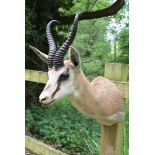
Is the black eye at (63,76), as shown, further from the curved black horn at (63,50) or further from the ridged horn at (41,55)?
the ridged horn at (41,55)

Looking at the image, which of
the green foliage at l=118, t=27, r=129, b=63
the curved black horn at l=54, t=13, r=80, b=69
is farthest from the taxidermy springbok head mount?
the green foliage at l=118, t=27, r=129, b=63

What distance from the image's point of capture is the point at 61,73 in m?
1.88

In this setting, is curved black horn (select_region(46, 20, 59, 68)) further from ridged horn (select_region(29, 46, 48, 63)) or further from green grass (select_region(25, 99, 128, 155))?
green grass (select_region(25, 99, 128, 155))

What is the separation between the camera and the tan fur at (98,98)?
1888 millimetres

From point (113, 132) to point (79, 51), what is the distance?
0.33 m

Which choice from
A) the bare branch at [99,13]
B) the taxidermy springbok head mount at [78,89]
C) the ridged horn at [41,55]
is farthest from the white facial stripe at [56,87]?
the bare branch at [99,13]

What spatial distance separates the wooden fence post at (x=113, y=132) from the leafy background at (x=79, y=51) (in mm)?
25
